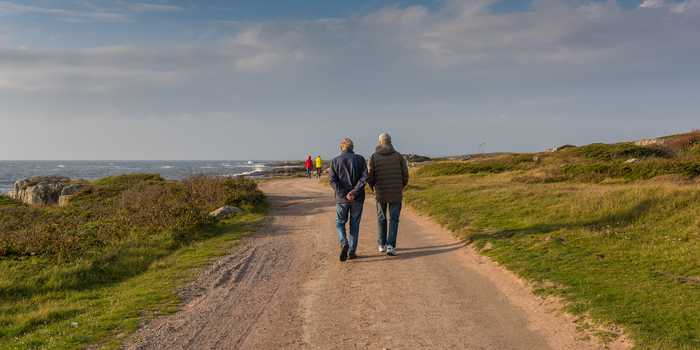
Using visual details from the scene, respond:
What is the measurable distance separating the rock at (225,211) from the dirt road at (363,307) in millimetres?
5734

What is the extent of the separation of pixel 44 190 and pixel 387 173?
29499 millimetres

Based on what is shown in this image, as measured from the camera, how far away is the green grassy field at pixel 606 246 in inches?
246

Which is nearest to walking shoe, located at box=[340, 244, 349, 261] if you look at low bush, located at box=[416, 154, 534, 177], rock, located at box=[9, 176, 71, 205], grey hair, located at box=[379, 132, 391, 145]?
grey hair, located at box=[379, 132, 391, 145]

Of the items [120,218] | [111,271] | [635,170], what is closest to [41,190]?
[120,218]

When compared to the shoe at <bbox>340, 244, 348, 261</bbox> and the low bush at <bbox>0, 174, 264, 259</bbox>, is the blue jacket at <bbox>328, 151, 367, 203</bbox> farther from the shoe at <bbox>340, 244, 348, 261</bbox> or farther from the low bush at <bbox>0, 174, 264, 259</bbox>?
the low bush at <bbox>0, 174, 264, 259</bbox>

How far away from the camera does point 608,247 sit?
10023 mm

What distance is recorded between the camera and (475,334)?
598 centimetres

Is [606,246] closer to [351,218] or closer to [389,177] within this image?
[389,177]

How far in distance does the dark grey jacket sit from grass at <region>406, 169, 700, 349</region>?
2.39 meters

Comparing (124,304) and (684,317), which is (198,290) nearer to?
(124,304)

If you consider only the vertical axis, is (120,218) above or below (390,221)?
below

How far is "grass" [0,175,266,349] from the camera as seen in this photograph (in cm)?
666

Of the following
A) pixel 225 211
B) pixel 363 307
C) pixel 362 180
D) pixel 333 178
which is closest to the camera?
pixel 363 307

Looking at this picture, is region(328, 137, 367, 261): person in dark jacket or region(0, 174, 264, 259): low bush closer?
region(328, 137, 367, 261): person in dark jacket
